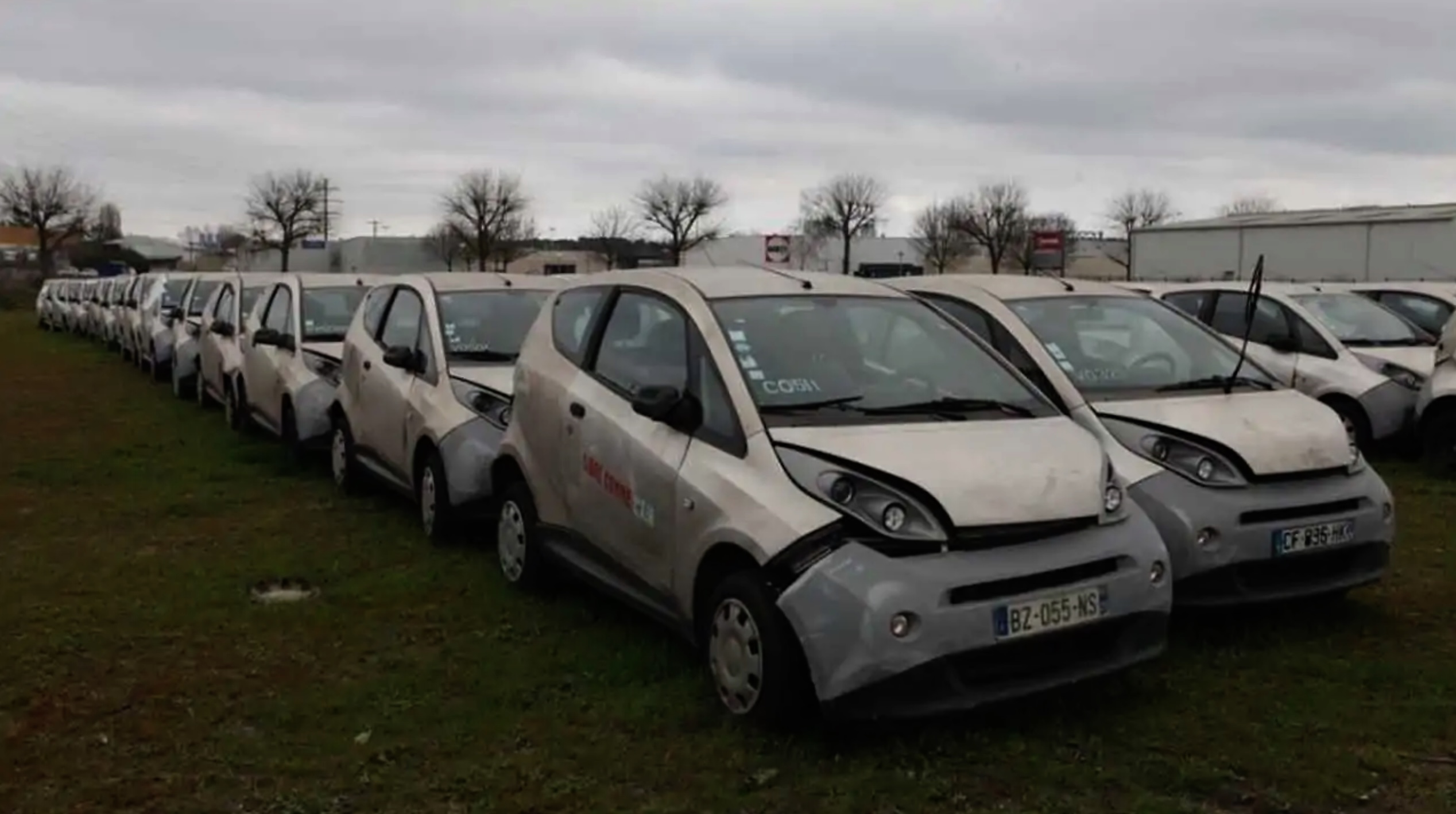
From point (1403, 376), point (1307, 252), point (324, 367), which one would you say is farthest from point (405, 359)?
point (1307, 252)

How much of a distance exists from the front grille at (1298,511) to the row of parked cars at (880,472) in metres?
0.02

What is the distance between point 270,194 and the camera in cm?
6700

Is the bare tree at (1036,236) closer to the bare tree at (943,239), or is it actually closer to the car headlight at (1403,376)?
→ the bare tree at (943,239)

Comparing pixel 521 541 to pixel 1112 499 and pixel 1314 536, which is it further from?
pixel 1314 536

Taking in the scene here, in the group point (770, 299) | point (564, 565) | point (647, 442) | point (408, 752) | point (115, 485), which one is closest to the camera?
point (408, 752)

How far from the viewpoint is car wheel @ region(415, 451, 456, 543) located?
7.45 metres

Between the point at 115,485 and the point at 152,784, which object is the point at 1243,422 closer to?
the point at 152,784

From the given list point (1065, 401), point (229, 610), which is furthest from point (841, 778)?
point (229, 610)

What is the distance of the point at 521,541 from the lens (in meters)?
6.45

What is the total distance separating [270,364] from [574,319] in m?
5.60

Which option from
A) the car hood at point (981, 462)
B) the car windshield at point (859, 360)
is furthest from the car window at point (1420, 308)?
the car hood at point (981, 462)

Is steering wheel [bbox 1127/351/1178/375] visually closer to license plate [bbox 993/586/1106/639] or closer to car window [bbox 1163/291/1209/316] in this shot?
license plate [bbox 993/586/1106/639]

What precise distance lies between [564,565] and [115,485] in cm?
548

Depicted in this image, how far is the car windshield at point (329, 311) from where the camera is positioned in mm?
10688
